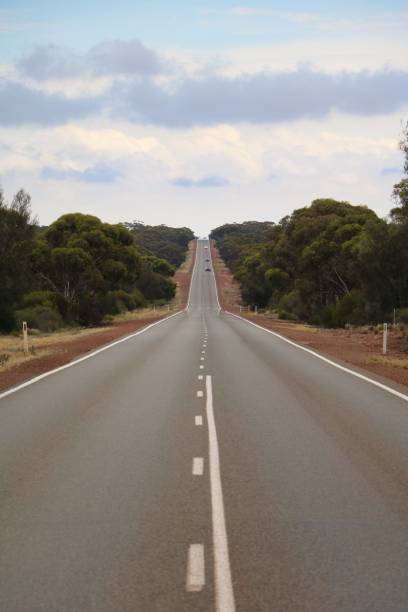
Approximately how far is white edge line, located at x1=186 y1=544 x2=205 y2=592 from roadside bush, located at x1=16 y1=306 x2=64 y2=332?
131ft

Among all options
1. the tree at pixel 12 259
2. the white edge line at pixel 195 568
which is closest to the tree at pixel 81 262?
the tree at pixel 12 259

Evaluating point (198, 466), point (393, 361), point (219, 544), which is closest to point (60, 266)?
point (393, 361)

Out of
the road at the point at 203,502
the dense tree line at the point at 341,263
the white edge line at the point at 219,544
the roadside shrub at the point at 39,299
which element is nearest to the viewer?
the white edge line at the point at 219,544

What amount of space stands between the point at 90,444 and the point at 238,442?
1.96m

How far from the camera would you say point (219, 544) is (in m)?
6.09

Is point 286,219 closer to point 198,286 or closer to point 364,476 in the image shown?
point 198,286

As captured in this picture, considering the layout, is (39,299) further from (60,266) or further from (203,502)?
(203,502)

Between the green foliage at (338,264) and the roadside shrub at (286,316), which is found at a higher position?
the green foliage at (338,264)

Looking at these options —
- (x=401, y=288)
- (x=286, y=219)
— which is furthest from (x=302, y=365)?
(x=286, y=219)

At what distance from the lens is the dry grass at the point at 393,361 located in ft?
74.4

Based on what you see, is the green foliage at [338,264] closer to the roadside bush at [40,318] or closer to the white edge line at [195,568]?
the roadside bush at [40,318]

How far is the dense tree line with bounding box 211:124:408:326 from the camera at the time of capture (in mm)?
48625

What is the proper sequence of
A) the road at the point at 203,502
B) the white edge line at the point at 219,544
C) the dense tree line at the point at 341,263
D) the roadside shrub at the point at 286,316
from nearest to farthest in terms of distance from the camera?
the white edge line at the point at 219,544 → the road at the point at 203,502 → the dense tree line at the point at 341,263 → the roadside shrub at the point at 286,316

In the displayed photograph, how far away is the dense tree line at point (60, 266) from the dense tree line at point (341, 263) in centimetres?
1520
